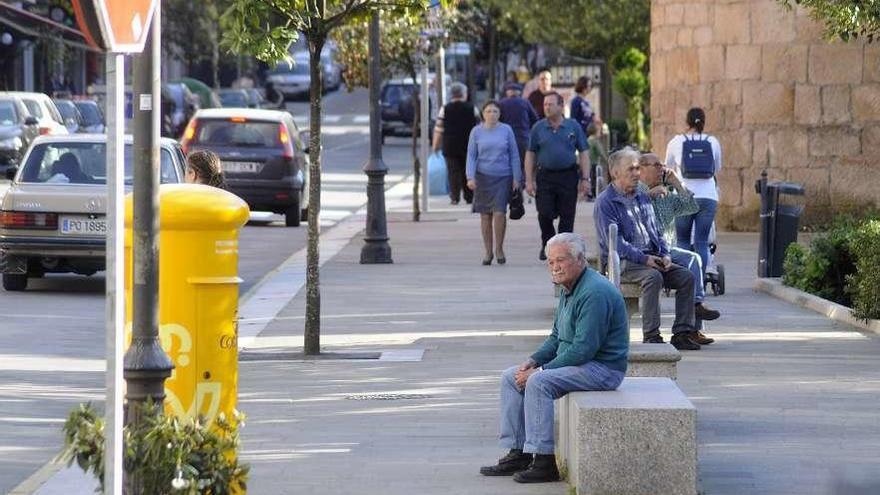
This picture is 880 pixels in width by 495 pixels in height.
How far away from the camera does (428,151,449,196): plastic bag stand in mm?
32469

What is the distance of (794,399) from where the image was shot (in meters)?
10.8

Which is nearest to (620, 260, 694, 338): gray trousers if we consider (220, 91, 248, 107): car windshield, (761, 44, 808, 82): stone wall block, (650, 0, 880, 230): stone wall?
(650, 0, 880, 230): stone wall

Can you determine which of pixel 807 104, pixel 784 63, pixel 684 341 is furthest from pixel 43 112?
pixel 684 341

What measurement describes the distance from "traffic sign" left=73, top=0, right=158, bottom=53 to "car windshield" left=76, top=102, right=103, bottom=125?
36444 millimetres

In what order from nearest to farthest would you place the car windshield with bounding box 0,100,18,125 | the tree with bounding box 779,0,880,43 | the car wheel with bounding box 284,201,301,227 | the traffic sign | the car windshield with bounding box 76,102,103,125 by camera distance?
the traffic sign, the tree with bounding box 779,0,880,43, the car wheel with bounding box 284,201,301,227, the car windshield with bounding box 0,100,18,125, the car windshield with bounding box 76,102,103,125

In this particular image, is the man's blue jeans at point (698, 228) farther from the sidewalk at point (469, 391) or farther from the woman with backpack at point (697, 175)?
the sidewalk at point (469, 391)

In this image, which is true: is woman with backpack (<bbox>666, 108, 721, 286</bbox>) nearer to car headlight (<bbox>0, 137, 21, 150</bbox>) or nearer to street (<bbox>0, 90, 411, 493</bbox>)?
street (<bbox>0, 90, 411, 493</bbox>)

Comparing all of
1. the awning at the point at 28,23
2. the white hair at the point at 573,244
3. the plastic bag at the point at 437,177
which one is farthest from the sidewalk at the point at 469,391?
the awning at the point at 28,23

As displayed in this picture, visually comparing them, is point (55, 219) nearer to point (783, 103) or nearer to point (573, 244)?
point (573, 244)

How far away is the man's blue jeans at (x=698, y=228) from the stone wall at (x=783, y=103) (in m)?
5.98

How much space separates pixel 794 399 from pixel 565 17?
33.2 meters

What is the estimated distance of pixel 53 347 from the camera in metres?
13.5

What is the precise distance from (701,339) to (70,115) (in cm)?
2929

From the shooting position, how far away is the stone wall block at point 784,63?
73.2 ft
